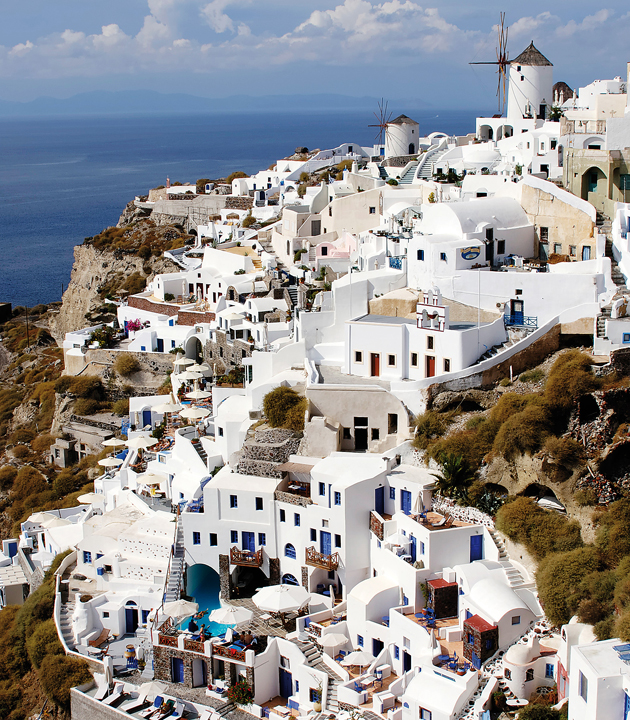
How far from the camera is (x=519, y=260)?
31.1m

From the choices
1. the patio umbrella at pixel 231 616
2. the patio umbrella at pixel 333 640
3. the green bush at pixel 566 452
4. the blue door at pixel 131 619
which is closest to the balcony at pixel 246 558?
the patio umbrella at pixel 231 616

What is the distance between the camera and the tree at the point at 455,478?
79.5ft

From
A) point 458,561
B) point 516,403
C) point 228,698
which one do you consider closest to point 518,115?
point 516,403

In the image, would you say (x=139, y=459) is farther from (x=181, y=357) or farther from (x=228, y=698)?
(x=228, y=698)

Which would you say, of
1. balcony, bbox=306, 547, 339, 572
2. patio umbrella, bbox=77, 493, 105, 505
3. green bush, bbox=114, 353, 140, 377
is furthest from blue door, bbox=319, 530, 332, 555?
→ green bush, bbox=114, 353, 140, 377

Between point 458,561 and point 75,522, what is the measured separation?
Result: 16235mm

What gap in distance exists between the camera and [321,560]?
2512 cm

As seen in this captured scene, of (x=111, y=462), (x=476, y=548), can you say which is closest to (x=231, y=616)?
(x=476, y=548)

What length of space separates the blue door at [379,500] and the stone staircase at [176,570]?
604 centimetres

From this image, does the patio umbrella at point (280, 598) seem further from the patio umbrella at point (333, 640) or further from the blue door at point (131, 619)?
the blue door at point (131, 619)

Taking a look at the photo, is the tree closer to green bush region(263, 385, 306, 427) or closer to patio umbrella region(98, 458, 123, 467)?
green bush region(263, 385, 306, 427)

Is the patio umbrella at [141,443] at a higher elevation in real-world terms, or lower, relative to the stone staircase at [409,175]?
lower

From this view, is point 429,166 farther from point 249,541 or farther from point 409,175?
point 249,541

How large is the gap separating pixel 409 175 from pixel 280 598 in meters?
29.4
